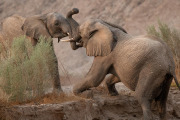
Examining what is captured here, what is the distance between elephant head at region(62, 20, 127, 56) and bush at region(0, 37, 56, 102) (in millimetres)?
624

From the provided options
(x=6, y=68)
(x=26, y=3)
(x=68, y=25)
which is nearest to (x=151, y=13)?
(x=26, y=3)

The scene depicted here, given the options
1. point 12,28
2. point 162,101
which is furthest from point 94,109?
point 12,28

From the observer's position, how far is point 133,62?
615cm

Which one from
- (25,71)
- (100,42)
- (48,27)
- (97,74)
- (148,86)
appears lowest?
(148,86)

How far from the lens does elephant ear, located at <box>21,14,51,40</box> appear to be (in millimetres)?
8414

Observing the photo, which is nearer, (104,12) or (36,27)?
(36,27)

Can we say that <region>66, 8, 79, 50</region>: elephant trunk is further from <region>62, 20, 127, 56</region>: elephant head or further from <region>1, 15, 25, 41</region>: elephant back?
<region>1, 15, 25, 41</region>: elephant back

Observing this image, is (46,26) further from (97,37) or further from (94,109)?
(94,109)

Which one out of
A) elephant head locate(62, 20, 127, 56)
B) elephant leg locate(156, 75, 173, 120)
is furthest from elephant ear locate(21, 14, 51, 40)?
elephant leg locate(156, 75, 173, 120)

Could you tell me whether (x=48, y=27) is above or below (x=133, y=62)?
above

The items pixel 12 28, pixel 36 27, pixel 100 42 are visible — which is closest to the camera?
pixel 100 42

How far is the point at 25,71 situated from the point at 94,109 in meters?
1.14

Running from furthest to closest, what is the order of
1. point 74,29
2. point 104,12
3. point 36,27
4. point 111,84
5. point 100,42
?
point 104,12, point 36,27, point 74,29, point 111,84, point 100,42

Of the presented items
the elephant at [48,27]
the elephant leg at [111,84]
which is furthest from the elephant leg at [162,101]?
the elephant at [48,27]
